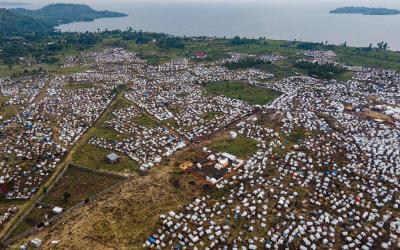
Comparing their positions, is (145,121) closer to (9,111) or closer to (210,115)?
(210,115)

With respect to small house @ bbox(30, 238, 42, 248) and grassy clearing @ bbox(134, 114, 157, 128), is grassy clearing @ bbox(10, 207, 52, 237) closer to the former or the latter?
small house @ bbox(30, 238, 42, 248)

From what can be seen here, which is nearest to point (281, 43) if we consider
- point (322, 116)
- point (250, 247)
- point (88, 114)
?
point (322, 116)

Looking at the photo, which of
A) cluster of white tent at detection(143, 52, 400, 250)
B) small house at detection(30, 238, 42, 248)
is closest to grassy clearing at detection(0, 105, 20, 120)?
small house at detection(30, 238, 42, 248)

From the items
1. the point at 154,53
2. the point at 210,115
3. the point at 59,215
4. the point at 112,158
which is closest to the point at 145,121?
the point at 210,115

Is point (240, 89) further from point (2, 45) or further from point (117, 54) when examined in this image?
point (2, 45)

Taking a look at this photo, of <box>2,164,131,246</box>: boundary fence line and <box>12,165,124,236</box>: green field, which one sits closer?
<box>2,164,131,246</box>: boundary fence line

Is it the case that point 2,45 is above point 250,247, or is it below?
above
